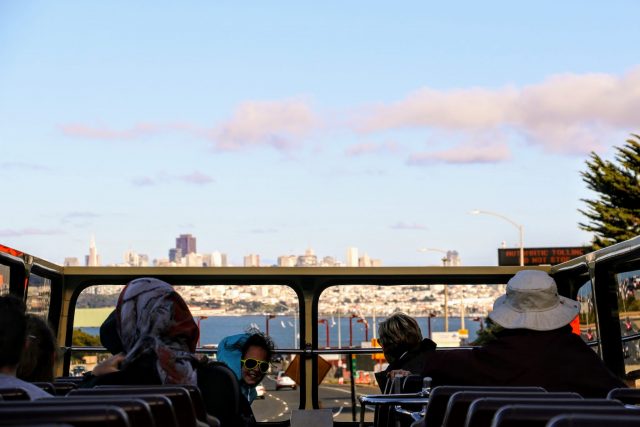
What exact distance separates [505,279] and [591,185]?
2167 inches

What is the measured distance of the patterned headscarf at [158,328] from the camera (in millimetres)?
5492

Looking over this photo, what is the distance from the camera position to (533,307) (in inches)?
239

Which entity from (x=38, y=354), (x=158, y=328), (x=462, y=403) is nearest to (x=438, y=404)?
(x=462, y=403)

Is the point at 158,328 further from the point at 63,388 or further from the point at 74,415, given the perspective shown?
the point at 74,415

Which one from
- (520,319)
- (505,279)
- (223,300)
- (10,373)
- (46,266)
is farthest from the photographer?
(223,300)

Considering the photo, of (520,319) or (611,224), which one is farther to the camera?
(611,224)

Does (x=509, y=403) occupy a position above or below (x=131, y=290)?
below

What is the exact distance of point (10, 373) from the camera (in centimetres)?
448

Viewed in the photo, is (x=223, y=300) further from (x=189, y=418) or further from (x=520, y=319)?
(x=189, y=418)

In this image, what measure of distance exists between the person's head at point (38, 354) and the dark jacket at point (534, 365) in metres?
1.87

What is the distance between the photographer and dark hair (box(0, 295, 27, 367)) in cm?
439

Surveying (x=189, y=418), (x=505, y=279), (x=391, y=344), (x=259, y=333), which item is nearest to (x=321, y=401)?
(x=505, y=279)

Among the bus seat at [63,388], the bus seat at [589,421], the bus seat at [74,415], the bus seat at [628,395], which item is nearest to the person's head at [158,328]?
the bus seat at [63,388]

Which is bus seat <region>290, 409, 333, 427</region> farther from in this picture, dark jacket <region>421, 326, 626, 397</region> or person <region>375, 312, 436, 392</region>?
dark jacket <region>421, 326, 626, 397</region>
